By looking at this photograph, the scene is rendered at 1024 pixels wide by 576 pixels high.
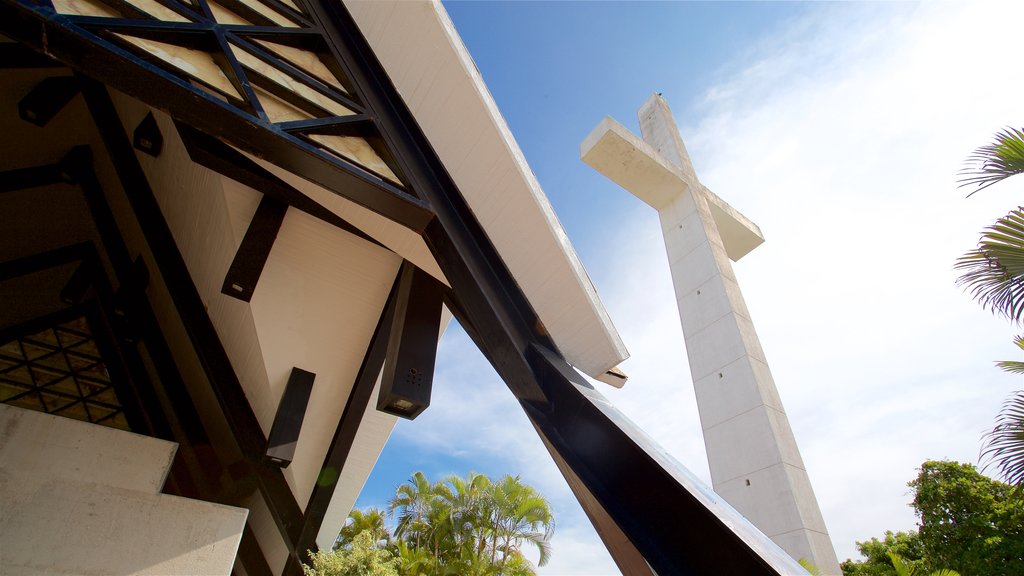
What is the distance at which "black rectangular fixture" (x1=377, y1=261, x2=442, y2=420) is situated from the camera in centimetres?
402

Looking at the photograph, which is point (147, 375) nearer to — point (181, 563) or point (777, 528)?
point (181, 563)

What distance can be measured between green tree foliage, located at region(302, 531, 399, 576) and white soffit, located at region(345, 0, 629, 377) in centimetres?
435

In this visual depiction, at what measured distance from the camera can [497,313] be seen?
3.44 meters

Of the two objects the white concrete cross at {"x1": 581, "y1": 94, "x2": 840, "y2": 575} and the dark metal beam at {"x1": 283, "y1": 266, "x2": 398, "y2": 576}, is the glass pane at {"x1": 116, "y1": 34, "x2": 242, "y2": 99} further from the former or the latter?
the white concrete cross at {"x1": 581, "y1": 94, "x2": 840, "y2": 575}

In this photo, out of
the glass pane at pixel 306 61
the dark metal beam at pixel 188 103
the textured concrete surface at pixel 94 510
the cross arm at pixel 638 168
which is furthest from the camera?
the cross arm at pixel 638 168

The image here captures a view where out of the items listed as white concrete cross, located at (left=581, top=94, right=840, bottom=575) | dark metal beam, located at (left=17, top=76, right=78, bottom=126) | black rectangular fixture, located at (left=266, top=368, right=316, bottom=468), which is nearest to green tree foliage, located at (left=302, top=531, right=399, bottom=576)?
black rectangular fixture, located at (left=266, top=368, right=316, bottom=468)

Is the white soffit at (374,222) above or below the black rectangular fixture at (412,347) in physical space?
above

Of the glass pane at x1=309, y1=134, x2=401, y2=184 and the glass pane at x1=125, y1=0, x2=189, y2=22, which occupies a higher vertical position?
the glass pane at x1=125, y1=0, x2=189, y2=22

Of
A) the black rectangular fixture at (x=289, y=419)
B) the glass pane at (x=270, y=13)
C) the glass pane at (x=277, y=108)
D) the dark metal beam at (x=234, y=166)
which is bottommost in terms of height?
the black rectangular fixture at (x=289, y=419)

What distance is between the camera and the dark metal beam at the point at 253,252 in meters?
4.73

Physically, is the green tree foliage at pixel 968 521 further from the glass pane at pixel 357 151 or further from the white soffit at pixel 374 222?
the glass pane at pixel 357 151

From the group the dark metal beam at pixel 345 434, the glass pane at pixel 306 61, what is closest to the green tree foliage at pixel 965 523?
the dark metal beam at pixel 345 434

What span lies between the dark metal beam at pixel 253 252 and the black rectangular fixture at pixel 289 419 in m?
1.37

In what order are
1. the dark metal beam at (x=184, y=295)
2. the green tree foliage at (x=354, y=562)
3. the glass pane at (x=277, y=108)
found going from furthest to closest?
the dark metal beam at (x=184, y=295) < the green tree foliage at (x=354, y=562) < the glass pane at (x=277, y=108)
